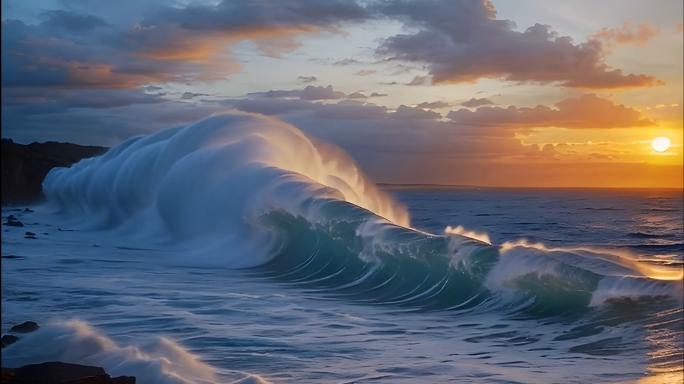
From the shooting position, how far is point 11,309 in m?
8.21

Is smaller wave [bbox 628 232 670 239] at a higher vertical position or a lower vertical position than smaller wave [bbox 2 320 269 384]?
lower

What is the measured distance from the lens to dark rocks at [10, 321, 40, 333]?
676cm

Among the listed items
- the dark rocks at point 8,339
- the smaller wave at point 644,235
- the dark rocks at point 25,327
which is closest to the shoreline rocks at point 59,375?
the dark rocks at point 8,339

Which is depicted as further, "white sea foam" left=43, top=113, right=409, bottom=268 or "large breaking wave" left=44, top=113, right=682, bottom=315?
"white sea foam" left=43, top=113, right=409, bottom=268

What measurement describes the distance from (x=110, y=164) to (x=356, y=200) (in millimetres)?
16638

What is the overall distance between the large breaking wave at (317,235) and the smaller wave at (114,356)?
4525 millimetres

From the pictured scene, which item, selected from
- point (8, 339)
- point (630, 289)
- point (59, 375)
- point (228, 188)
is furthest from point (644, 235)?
point (59, 375)

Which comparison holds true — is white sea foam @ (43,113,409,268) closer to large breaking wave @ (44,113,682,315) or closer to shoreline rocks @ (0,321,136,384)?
large breaking wave @ (44,113,682,315)

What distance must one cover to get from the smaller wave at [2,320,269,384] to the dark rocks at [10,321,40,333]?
0.26 feet

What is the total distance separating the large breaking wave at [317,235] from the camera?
31.8 feet

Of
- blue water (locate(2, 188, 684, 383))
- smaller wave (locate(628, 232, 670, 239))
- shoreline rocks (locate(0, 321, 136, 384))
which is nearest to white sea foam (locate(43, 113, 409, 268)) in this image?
blue water (locate(2, 188, 684, 383))

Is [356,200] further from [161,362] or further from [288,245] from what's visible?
[161,362]

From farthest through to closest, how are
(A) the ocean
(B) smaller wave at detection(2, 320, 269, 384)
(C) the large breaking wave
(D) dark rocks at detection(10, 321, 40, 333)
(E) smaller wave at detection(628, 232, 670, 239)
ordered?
1. (E) smaller wave at detection(628, 232, 670, 239)
2. (C) the large breaking wave
3. (D) dark rocks at detection(10, 321, 40, 333)
4. (A) the ocean
5. (B) smaller wave at detection(2, 320, 269, 384)

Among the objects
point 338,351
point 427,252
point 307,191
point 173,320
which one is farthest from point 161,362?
point 307,191
